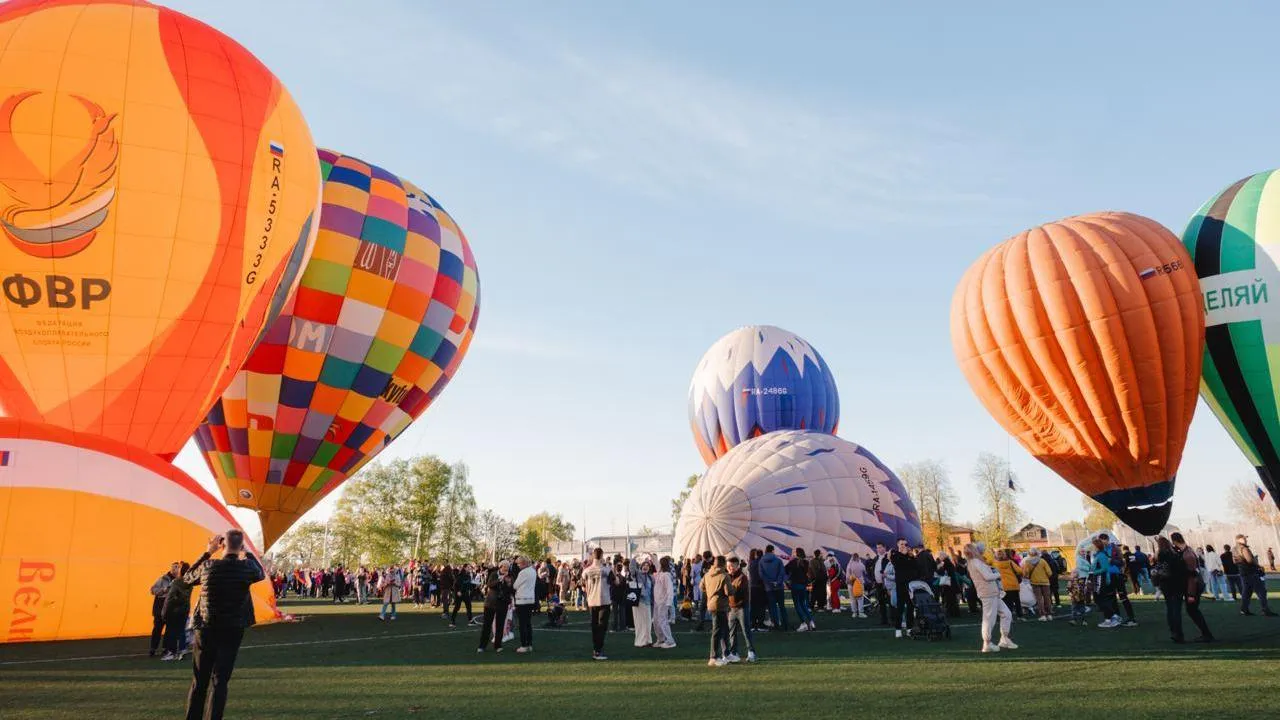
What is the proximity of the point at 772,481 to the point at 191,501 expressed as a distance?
14.4 m

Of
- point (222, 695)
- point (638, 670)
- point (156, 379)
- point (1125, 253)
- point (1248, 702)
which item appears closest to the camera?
point (222, 695)

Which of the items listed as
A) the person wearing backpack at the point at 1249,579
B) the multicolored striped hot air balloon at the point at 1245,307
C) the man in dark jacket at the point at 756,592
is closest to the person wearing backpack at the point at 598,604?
the man in dark jacket at the point at 756,592

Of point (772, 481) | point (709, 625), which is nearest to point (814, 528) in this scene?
point (772, 481)

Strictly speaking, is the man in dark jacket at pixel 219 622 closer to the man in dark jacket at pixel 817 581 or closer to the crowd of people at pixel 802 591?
the crowd of people at pixel 802 591

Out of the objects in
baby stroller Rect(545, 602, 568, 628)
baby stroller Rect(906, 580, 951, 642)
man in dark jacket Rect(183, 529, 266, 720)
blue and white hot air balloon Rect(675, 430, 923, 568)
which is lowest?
baby stroller Rect(545, 602, 568, 628)

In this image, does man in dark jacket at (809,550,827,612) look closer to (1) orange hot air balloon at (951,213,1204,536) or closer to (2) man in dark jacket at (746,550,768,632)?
(2) man in dark jacket at (746,550,768,632)

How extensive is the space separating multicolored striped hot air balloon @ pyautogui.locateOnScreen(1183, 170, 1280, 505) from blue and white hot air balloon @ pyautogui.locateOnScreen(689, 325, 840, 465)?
51.2ft

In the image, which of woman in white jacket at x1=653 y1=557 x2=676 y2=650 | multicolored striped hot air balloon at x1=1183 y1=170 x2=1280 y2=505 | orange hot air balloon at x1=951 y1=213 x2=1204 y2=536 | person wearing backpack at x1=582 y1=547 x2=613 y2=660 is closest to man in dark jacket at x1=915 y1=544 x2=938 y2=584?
woman in white jacket at x1=653 y1=557 x2=676 y2=650

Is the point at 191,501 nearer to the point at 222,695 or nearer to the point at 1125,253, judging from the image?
the point at 222,695

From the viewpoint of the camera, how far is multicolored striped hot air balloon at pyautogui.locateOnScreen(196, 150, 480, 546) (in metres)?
21.0

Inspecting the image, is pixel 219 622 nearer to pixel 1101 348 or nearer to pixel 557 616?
pixel 557 616

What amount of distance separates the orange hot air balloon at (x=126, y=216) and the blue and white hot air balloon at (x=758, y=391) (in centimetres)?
2169

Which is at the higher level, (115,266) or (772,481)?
(115,266)

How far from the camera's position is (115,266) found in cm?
1469
